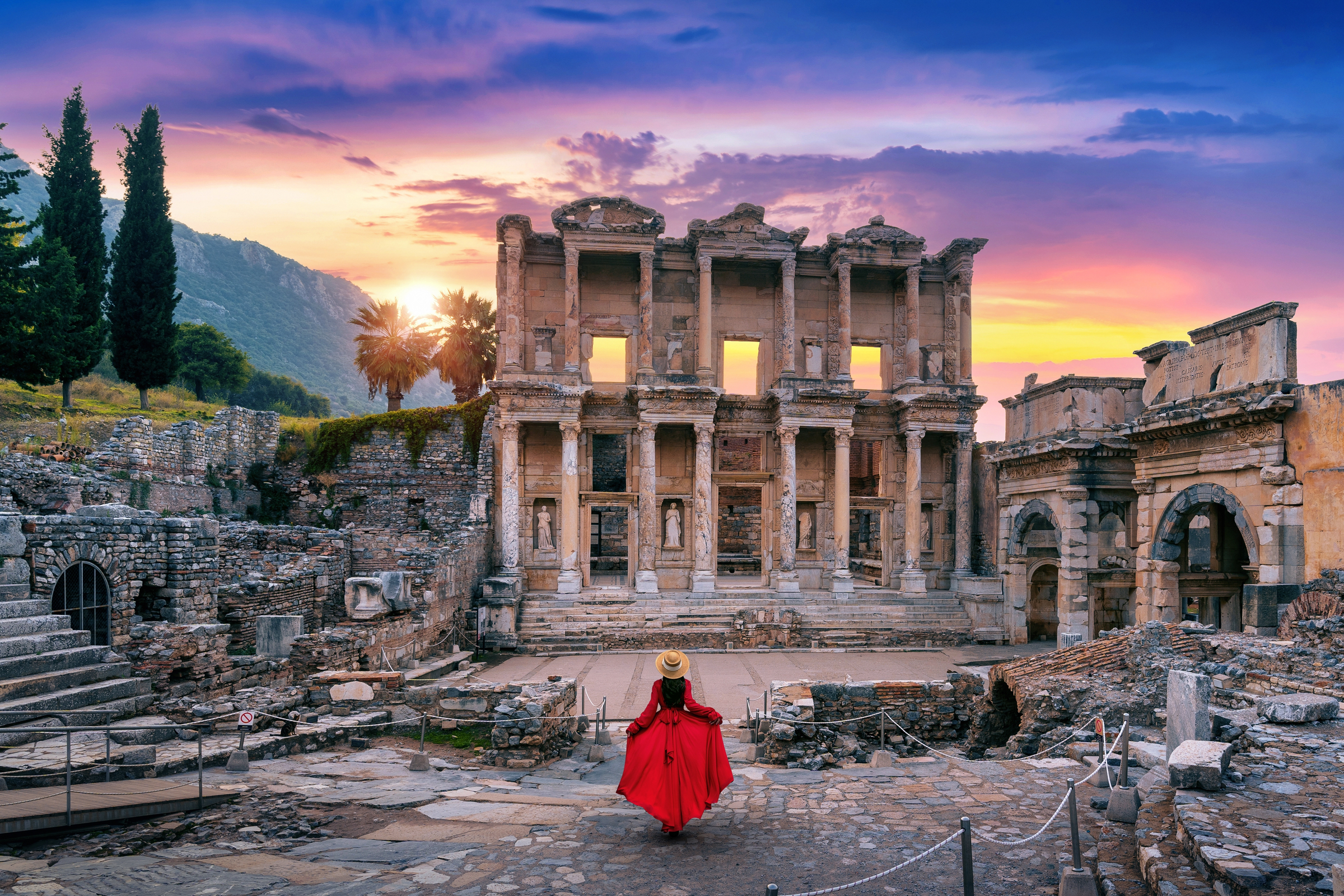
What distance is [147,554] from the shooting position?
13688 millimetres

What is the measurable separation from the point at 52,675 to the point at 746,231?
22201 mm

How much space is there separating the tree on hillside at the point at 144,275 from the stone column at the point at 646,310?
22.5 meters

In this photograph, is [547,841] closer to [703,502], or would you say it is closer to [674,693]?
[674,693]

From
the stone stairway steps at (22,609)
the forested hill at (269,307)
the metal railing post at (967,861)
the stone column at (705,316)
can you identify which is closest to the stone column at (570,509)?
the stone column at (705,316)

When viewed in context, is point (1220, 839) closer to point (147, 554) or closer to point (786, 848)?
point (786, 848)

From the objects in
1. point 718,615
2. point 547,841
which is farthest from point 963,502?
point 547,841

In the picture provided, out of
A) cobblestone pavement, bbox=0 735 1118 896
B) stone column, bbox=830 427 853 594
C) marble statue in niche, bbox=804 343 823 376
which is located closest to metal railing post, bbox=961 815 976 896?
cobblestone pavement, bbox=0 735 1118 896

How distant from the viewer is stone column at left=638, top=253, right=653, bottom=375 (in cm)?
2622

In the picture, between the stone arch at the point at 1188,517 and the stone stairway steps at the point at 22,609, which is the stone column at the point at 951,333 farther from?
the stone stairway steps at the point at 22,609

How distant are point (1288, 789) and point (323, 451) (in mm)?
31446

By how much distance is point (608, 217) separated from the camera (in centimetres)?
2644

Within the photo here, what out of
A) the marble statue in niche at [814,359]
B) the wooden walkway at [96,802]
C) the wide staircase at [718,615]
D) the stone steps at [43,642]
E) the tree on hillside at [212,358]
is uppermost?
the tree on hillside at [212,358]

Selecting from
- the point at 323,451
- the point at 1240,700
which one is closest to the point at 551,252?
the point at 323,451

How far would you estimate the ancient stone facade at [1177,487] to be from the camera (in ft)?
45.2
